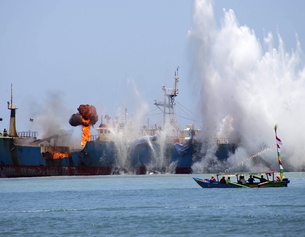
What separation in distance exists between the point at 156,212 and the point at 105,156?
247ft

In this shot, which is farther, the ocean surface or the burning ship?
the burning ship

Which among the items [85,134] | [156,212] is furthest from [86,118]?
[156,212]

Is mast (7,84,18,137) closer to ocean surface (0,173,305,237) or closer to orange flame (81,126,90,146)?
orange flame (81,126,90,146)

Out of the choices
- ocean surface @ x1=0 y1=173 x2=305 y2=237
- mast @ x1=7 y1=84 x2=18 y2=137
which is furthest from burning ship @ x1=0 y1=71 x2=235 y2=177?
ocean surface @ x1=0 y1=173 x2=305 y2=237

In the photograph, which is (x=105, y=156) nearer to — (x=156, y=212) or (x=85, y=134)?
(x=85, y=134)

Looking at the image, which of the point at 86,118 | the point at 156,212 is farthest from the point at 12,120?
the point at 156,212

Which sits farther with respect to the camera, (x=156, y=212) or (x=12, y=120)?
(x=12, y=120)

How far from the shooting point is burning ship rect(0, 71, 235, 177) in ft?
465

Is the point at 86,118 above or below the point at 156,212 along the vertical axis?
above

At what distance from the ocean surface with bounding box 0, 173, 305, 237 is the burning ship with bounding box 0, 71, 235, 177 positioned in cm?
4560

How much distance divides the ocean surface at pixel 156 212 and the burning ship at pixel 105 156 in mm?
45595

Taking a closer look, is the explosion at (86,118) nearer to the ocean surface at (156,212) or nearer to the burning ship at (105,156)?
the burning ship at (105,156)

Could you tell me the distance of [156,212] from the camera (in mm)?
69500

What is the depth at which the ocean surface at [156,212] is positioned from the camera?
59.1 metres
